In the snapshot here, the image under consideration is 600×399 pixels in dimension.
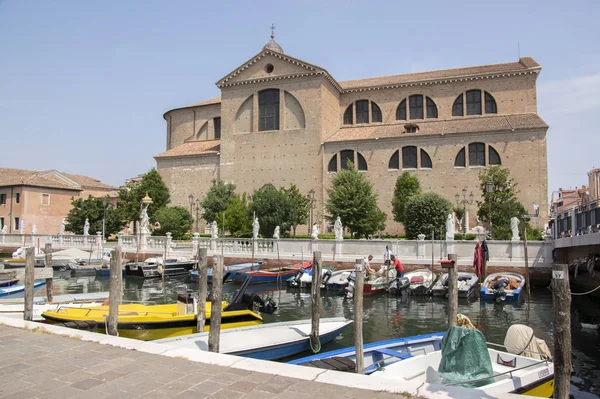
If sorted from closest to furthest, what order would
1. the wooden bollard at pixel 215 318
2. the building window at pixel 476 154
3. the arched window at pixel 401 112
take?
the wooden bollard at pixel 215 318
the building window at pixel 476 154
the arched window at pixel 401 112

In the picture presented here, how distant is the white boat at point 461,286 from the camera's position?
17.8 m

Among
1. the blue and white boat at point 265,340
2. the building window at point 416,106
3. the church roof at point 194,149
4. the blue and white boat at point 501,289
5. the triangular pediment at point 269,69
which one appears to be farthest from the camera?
the church roof at point 194,149

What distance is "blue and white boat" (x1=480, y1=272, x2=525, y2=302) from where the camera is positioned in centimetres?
1727

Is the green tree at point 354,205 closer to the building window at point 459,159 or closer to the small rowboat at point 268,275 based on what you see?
the building window at point 459,159

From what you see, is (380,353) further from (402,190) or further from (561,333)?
(402,190)

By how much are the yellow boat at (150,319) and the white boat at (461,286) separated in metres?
9.30

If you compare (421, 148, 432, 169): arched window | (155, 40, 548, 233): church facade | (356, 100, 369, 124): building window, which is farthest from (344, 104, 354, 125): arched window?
(421, 148, 432, 169): arched window

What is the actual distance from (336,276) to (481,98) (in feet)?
70.4

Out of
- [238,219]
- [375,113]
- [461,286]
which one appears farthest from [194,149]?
[461,286]

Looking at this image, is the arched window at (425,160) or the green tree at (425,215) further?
the arched window at (425,160)

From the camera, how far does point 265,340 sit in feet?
31.0

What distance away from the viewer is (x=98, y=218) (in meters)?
Result: 37.8

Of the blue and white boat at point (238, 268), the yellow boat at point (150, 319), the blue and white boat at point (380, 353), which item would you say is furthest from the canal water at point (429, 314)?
the blue and white boat at point (380, 353)

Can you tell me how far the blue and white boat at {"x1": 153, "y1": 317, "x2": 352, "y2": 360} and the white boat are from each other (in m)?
8.38
